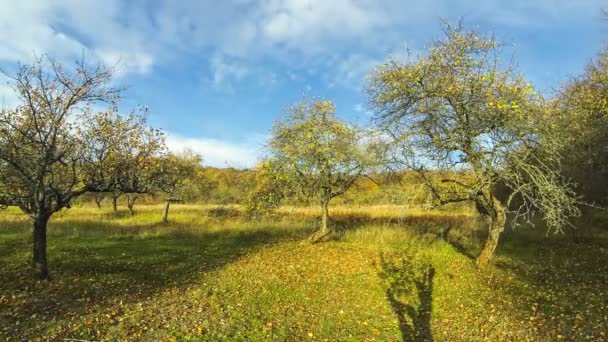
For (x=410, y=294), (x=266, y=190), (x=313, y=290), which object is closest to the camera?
(x=410, y=294)

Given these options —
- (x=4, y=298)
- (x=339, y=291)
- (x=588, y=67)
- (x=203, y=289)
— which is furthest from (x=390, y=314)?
(x=588, y=67)

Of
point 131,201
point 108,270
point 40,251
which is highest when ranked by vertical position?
point 131,201

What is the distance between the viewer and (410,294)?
11516 mm

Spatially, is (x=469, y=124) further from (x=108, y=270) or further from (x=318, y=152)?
(x=108, y=270)

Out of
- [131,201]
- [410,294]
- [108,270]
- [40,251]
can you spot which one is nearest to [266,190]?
[108,270]

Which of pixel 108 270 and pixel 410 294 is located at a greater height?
pixel 108 270

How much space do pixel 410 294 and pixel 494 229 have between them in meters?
4.80

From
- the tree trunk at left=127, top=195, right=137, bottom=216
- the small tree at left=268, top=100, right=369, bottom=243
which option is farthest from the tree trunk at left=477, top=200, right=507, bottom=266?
the tree trunk at left=127, top=195, right=137, bottom=216

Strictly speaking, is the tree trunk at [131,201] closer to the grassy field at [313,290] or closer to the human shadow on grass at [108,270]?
the human shadow on grass at [108,270]

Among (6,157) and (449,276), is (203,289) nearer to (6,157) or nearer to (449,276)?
(6,157)

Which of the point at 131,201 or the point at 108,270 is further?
the point at 131,201

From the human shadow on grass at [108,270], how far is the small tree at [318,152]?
14.4 feet

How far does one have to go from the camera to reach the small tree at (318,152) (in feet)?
57.2

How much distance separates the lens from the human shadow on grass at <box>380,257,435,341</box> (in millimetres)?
9148
